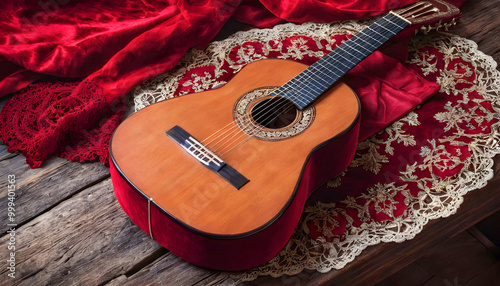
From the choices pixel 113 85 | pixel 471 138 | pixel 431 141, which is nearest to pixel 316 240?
pixel 431 141

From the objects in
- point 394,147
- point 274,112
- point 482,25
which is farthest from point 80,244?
point 482,25

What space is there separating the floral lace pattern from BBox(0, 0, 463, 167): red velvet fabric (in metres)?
0.07

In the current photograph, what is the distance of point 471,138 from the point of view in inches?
59.9

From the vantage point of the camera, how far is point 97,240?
1284 mm

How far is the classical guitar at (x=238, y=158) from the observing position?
108 centimetres

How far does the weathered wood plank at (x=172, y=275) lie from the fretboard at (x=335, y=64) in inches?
21.2

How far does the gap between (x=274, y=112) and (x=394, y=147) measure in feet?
1.46

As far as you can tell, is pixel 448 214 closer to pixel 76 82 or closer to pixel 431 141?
pixel 431 141

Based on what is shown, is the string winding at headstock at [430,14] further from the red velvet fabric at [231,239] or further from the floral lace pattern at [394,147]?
the red velvet fabric at [231,239]

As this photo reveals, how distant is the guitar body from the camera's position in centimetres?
107

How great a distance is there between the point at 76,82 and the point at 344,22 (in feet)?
3.64

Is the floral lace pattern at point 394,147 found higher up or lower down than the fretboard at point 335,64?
lower down

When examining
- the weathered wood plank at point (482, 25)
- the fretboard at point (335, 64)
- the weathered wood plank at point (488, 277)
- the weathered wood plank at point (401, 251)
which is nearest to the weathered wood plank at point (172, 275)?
the weathered wood plank at point (401, 251)

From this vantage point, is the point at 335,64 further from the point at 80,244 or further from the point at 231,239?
the point at 80,244
